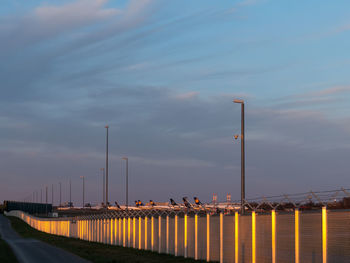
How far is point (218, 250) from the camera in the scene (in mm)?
34500

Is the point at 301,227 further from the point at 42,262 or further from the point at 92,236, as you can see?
the point at 92,236

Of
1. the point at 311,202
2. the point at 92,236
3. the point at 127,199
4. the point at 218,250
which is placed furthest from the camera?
the point at 127,199

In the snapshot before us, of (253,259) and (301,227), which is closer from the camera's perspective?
(301,227)

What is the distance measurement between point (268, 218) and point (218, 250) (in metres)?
6.42

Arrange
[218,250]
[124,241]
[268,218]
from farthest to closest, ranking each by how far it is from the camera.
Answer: [124,241], [218,250], [268,218]

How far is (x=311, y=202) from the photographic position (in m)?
25.6

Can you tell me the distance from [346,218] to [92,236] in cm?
5238

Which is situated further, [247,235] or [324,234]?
[247,235]

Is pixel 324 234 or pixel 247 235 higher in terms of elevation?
pixel 324 234

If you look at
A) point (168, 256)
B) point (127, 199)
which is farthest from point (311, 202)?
point (127, 199)

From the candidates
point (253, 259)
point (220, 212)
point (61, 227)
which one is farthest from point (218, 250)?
point (61, 227)

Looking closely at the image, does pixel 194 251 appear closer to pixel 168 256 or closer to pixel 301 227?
pixel 168 256

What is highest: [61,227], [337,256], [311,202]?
[311,202]

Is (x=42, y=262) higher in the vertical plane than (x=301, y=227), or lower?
lower
